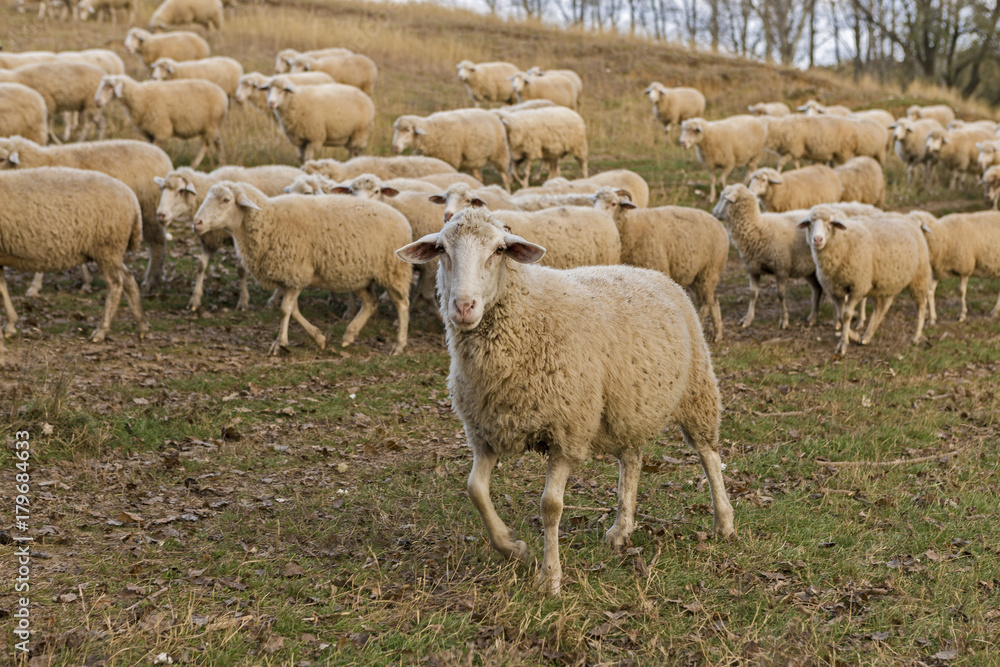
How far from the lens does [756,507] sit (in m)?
6.46

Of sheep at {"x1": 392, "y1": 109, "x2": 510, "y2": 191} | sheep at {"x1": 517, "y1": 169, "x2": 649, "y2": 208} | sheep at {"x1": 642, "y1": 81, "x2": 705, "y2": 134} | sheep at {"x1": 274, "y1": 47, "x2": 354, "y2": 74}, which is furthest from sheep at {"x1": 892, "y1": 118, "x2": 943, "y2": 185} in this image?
sheep at {"x1": 274, "y1": 47, "x2": 354, "y2": 74}

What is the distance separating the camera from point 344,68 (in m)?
23.1

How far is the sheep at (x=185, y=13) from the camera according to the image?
29.7 m

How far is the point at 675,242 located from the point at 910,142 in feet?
52.2

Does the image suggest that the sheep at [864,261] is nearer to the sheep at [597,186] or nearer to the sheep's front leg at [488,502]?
the sheep at [597,186]

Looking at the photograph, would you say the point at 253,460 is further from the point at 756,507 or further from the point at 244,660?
the point at 756,507

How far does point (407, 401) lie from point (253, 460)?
2118 millimetres

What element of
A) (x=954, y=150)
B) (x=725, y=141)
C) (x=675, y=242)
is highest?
(x=725, y=141)

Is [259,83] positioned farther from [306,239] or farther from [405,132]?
[306,239]

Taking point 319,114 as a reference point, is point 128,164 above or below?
→ below

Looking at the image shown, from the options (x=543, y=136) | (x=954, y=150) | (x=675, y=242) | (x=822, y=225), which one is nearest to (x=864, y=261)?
(x=822, y=225)

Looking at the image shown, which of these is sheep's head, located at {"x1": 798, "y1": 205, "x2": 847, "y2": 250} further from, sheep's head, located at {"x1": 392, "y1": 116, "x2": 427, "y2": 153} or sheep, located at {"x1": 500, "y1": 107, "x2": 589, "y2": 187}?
sheep's head, located at {"x1": 392, "y1": 116, "x2": 427, "y2": 153}

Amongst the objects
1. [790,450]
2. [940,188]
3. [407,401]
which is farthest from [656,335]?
[940,188]

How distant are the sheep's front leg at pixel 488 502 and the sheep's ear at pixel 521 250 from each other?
1.09 m
